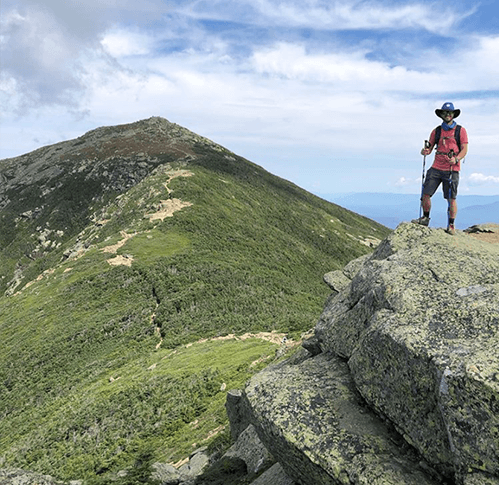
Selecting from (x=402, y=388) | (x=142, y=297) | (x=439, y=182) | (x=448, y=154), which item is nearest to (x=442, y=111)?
(x=448, y=154)

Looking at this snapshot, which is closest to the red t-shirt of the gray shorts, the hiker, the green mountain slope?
the hiker

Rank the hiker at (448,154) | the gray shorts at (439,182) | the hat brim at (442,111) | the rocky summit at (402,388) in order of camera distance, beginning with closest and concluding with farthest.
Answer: the rocky summit at (402,388)
the hat brim at (442,111)
the hiker at (448,154)
the gray shorts at (439,182)

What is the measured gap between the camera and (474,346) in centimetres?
671

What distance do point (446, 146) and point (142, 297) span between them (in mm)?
42882

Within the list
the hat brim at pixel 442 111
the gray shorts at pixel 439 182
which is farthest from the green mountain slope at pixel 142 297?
the hat brim at pixel 442 111

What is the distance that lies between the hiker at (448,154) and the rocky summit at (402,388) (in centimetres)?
372

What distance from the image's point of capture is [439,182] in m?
14.2

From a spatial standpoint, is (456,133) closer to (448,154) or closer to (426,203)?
(448,154)

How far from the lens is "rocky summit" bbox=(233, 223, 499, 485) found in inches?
233

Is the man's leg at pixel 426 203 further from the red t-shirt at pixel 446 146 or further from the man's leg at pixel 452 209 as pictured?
the red t-shirt at pixel 446 146

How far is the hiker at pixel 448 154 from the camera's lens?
13.2 m

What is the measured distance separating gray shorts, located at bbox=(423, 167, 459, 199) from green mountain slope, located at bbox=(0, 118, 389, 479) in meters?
16.9

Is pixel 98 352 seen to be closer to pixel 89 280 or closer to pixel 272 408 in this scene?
pixel 89 280

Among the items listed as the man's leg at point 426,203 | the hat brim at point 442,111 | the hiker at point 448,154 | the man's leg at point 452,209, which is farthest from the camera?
the man's leg at point 426,203
